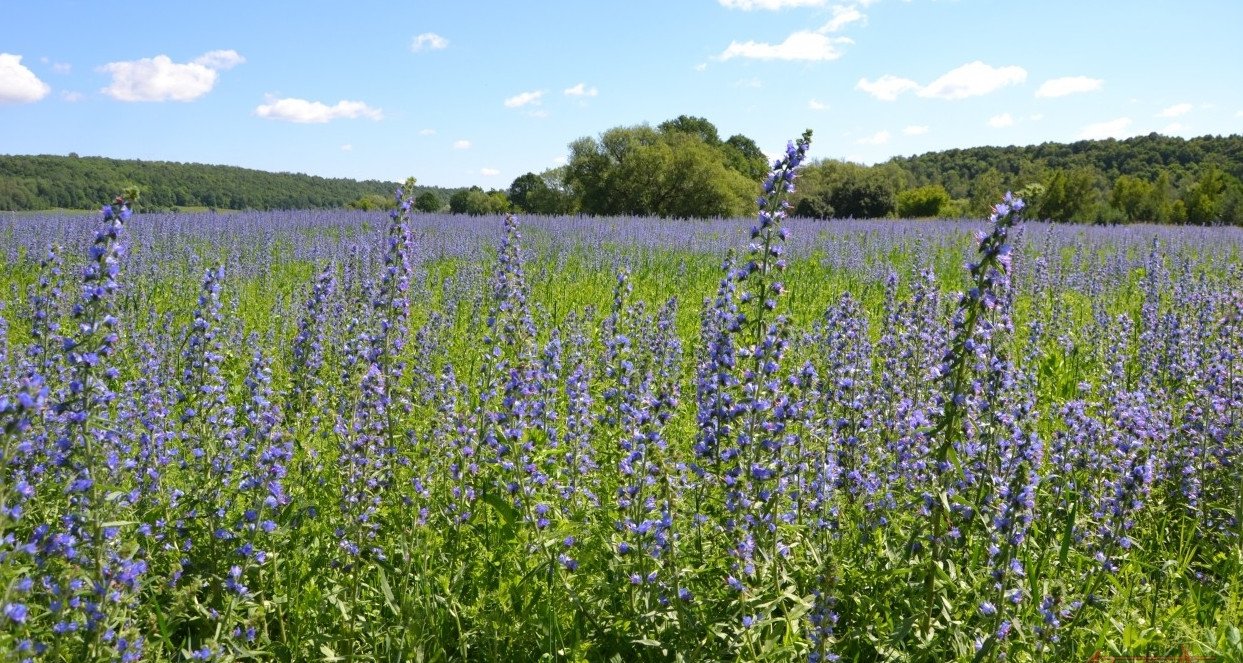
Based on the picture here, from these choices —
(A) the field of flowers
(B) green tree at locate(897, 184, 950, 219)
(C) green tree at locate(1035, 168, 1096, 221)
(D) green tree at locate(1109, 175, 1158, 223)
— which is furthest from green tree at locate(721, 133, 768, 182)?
(A) the field of flowers

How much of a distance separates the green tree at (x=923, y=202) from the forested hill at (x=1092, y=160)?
11.2m

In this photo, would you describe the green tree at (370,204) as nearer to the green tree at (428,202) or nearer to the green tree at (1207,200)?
the green tree at (428,202)

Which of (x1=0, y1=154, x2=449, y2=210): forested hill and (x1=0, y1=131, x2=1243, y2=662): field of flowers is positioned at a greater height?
(x1=0, y1=154, x2=449, y2=210): forested hill

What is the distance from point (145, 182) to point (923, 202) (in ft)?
136

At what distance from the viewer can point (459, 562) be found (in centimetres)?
330

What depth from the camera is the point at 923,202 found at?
47.6 m

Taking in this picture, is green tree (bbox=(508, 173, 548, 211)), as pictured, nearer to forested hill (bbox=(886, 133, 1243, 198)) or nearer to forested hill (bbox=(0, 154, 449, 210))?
forested hill (bbox=(0, 154, 449, 210))

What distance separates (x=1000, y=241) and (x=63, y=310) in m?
6.43

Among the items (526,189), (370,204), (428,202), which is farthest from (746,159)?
(370,204)

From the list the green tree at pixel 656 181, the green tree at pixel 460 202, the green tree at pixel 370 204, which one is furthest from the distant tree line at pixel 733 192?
the green tree at pixel 460 202

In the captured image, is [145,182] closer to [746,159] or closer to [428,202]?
[428,202]

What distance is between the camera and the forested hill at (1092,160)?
2532 inches

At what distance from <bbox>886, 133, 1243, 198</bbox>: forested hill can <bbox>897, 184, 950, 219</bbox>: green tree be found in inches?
441

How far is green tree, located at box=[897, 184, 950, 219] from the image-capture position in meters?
47.2
